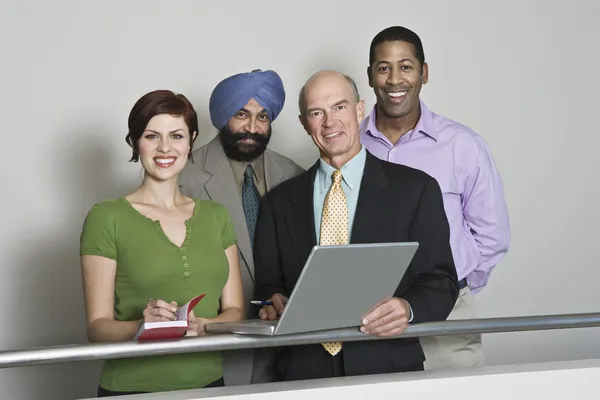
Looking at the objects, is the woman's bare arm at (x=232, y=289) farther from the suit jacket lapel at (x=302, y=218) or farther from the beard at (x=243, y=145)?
the beard at (x=243, y=145)

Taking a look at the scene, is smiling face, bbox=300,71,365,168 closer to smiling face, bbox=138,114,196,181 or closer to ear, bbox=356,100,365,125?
ear, bbox=356,100,365,125

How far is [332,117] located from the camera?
288 centimetres

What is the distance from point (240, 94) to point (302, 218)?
0.60 meters

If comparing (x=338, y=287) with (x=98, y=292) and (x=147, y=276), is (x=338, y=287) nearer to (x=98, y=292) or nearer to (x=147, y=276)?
(x=147, y=276)

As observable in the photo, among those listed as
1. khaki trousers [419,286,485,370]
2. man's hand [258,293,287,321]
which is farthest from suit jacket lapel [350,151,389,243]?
khaki trousers [419,286,485,370]

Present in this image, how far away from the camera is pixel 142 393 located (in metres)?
2.61

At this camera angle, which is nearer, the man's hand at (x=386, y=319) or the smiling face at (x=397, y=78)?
the man's hand at (x=386, y=319)

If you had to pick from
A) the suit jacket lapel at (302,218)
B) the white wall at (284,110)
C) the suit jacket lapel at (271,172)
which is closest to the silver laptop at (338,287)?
the suit jacket lapel at (302,218)

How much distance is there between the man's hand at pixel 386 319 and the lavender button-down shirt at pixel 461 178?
94cm

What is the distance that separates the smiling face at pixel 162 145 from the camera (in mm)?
2777

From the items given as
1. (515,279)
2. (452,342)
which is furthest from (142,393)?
(515,279)

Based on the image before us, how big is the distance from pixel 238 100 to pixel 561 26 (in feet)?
9.59

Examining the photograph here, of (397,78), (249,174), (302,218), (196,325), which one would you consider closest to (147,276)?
(196,325)

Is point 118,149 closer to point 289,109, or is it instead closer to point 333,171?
point 289,109
